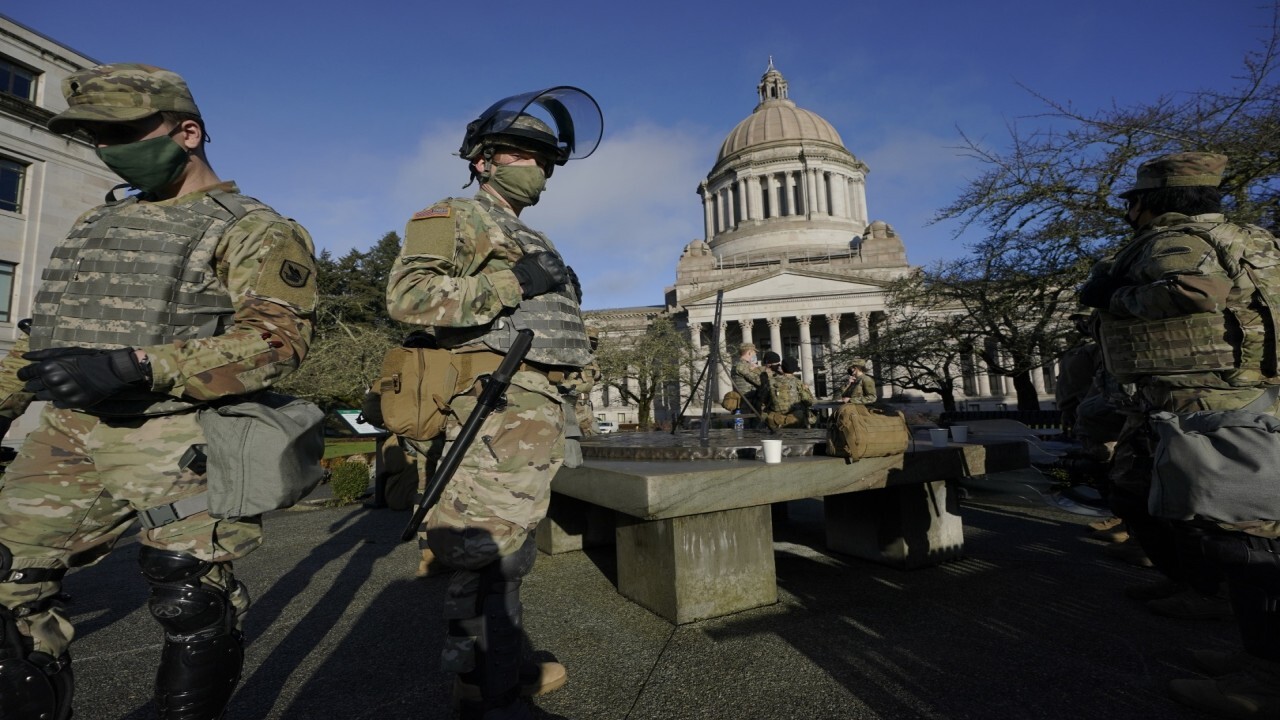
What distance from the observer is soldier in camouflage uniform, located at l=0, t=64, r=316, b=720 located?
1.73m

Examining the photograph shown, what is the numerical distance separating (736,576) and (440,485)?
6.49 feet

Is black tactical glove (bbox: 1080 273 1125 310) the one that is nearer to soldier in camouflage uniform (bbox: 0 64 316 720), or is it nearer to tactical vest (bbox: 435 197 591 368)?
tactical vest (bbox: 435 197 591 368)

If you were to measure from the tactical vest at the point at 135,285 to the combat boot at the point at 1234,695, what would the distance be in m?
3.75

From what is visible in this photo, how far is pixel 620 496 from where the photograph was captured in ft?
10.2

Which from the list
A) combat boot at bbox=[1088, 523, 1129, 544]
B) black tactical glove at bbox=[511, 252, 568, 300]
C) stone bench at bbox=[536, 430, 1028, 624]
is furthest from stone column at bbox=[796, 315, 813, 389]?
black tactical glove at bbox=[511, 252, 568, 300]

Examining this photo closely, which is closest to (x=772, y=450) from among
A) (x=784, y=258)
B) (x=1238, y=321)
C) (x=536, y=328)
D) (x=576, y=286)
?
(x=576, y=286)

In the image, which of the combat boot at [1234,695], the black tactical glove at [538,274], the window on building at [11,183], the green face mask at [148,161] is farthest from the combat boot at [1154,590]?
the window on building at [11,183]

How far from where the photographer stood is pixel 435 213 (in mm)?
2314

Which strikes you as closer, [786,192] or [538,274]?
[538,274]

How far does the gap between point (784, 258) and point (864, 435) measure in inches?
2069

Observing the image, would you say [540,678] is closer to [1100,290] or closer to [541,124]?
[541,124]

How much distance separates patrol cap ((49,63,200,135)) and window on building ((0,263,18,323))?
2402 cm

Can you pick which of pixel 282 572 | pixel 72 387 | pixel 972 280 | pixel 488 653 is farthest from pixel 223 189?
pixel 972 280

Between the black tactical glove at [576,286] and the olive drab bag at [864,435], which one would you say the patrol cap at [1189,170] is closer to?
the olive drab bag at [864,435]
